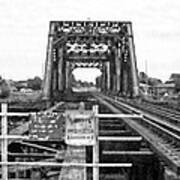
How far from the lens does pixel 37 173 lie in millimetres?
11688

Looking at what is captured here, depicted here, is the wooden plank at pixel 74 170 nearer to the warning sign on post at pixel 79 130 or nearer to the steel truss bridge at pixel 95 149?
the steel truss bridge at pixel 95 149

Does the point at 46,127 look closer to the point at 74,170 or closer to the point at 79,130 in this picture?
the point at 79,130

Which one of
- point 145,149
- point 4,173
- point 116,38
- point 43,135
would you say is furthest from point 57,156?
point 116,38

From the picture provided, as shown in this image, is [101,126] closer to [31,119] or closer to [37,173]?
[37,173]

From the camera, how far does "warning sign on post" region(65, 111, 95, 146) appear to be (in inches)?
250

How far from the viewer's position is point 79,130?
6.40 m

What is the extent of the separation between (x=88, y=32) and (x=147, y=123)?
98.4ft

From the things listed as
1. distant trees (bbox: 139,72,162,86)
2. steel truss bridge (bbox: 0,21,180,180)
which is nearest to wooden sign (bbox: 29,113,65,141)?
steel truss bridge (bbox: 0,21,180,180)

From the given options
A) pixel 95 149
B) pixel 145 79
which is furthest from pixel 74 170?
pixel 145 79

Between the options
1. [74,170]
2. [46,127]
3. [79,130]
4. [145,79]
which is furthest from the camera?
[145,79]

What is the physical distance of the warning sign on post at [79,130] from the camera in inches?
250

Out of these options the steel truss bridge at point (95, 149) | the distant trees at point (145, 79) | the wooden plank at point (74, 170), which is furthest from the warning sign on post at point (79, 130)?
the distant trees at point (145, 79)

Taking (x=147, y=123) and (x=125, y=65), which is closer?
(x=147, y=123)

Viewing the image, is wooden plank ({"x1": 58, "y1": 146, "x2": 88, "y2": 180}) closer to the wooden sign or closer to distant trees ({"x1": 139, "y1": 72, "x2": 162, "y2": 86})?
the wooden sign
